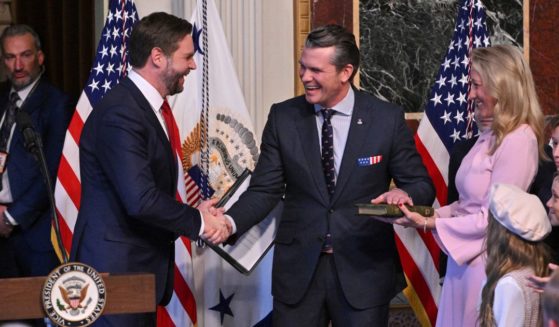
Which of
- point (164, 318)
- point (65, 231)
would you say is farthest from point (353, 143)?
point (65, 231)

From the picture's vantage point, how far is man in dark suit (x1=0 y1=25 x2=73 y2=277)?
6.11 meters

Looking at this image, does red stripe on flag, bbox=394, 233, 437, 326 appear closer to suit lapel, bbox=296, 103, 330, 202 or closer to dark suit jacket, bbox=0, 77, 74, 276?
suit lapel, bbox=296, 103, 330, 202

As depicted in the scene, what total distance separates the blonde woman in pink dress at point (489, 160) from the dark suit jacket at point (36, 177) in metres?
2.22

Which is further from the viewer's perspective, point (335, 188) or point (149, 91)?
point (335, 188)

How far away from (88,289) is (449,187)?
223 cm

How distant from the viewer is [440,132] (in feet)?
19.6

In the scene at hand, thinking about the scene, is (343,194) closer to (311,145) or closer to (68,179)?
(311,145)

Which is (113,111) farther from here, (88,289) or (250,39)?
(250,39)

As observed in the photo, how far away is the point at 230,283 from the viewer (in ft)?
19.8

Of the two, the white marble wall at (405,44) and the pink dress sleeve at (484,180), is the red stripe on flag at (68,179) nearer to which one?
the white marble wall at (405,44)

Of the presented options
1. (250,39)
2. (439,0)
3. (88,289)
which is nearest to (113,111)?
(88,289)

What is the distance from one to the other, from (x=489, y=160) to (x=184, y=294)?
1.85 meters

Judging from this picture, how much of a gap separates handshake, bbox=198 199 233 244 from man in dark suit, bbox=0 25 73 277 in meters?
1.50

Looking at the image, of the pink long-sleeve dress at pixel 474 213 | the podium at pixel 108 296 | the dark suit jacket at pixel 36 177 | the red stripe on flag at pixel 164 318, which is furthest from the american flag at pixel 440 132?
the podium at pixel 108 296
